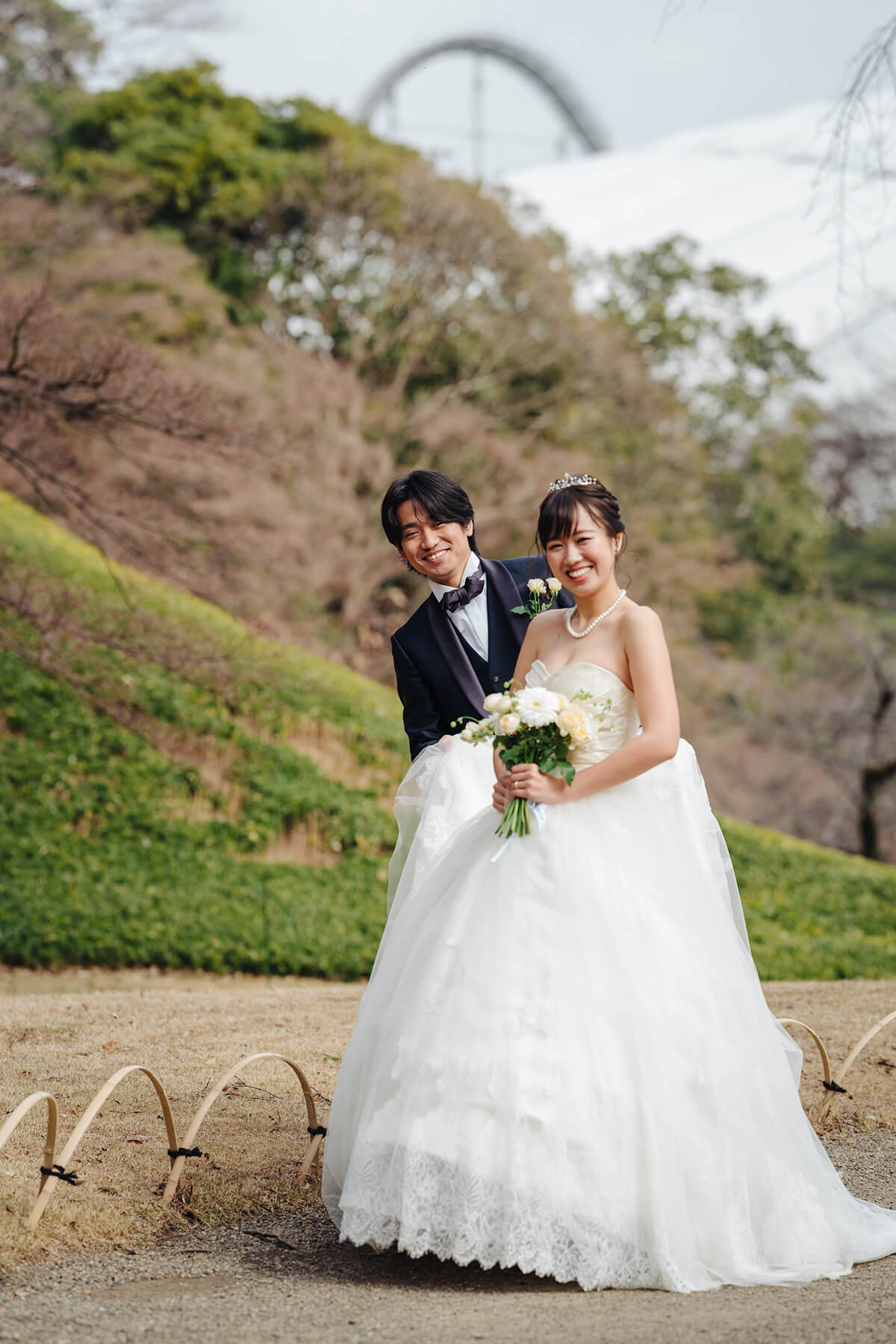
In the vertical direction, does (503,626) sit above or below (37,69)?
below

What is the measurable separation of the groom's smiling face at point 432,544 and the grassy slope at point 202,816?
4.79 meters

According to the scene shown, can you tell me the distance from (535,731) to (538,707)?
0.37 feet

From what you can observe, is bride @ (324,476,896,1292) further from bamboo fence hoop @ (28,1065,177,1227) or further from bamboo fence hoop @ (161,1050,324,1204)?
bamboo fence hoop @ (28,1065,177,1227)

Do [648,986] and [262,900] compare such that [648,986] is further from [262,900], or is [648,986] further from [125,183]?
[125,183]

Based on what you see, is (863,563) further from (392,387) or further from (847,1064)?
(847,1064)

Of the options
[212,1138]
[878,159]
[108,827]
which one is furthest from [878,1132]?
[108,827]

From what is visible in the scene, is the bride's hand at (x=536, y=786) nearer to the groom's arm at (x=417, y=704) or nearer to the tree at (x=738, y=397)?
the groom's arm at (x=417, y=704)

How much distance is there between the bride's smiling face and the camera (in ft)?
11.1

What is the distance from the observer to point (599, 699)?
3.32m

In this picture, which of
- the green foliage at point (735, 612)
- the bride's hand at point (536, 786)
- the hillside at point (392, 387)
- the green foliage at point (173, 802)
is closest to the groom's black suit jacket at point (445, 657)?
the bride's hand at point (536, 786)

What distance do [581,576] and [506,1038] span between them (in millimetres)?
1278

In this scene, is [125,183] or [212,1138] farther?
[125,183]

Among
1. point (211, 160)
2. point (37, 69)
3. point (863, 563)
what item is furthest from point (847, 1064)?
point (863, 563)

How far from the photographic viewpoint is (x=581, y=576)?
3391 millimetres
